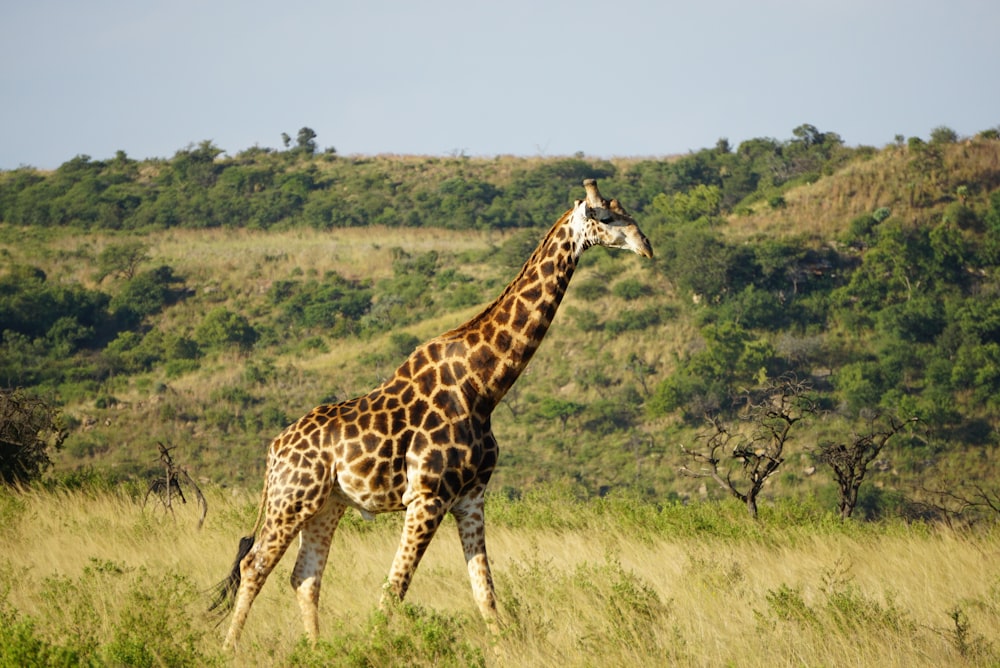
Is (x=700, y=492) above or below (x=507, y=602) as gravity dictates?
below

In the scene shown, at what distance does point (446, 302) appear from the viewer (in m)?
54.5

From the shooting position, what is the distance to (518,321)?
8398 mm

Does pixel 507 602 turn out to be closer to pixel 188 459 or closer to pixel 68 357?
pixel 188 459

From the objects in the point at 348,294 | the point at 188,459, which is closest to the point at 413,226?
the point at 348,294

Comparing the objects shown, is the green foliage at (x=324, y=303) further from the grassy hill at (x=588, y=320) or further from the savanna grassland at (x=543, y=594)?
the savanna grassland at (x=543, y=594)

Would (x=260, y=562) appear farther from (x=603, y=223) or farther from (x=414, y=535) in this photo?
(x=603, y=223)

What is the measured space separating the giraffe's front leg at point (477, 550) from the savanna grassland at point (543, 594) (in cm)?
29

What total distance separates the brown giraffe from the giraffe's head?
0.01m

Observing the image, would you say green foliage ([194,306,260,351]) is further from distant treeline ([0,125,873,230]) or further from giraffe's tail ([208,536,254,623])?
giraffe's tail ([208,536,254,623])

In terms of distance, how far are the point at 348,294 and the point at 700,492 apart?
25.7 m

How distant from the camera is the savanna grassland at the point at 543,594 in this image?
7297 millimetres

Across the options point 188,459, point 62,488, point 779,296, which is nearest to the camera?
point 62,488

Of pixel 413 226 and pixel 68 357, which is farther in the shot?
pixel 413 226

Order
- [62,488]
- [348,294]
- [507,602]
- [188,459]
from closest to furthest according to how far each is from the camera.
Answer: [507,602], [62,488], [188,459], [348,294]
